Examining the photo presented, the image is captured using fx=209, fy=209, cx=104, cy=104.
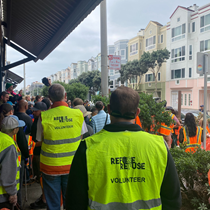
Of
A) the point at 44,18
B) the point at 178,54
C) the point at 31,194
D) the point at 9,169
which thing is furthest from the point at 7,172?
the point at 178,54

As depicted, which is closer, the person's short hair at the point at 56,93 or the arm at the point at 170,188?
the arm at the point at 170,188

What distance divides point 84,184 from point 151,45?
134 ft

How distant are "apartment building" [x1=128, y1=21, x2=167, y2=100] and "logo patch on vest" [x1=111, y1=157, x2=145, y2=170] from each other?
37.3 metres

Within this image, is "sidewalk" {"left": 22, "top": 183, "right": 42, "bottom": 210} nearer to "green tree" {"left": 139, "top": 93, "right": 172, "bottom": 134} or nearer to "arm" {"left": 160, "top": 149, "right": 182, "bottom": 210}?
"green tree" {"left": 139, "top": 93, "right": 172, "bottom": 134}

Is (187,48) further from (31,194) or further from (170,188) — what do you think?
(170,188)

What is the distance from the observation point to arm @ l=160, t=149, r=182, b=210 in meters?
1.48

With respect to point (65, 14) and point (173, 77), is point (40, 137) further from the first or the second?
point (173, 77)

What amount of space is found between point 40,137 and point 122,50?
54.7 m

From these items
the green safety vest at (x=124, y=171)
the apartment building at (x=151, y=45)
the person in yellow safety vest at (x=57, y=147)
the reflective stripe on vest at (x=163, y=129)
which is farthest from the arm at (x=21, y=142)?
the apartment building at (x=151, y=45)

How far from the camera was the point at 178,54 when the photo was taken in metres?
34.3

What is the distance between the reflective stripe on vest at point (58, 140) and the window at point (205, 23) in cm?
3246

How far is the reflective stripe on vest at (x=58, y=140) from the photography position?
2863mm

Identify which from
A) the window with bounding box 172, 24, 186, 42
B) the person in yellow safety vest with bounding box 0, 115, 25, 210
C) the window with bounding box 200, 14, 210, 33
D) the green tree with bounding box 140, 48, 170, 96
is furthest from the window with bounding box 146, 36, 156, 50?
the person in yellow safety vest with bounding box 0, 115, 25, 210

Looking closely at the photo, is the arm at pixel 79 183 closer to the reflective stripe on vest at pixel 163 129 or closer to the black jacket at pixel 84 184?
the black jacket at pixel 84 184
